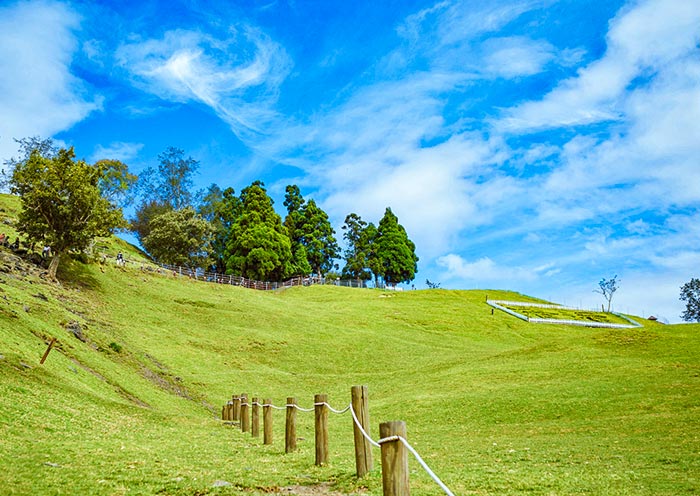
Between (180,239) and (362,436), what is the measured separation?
7634 centimetres

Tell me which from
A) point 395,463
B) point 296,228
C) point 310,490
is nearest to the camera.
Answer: point 395,463

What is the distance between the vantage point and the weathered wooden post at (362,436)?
9117mm

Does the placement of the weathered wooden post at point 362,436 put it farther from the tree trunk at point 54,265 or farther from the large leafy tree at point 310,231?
the large leafy tree at point 310,231

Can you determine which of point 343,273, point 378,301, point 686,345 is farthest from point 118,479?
point 343,273

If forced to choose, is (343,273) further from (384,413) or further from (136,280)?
(384,413)

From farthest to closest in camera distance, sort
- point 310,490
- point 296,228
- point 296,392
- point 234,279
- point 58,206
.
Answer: point 296,228 → point 234,279 → point 58,206 → point 296,392 → point 310,490

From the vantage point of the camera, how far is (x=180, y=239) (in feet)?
266

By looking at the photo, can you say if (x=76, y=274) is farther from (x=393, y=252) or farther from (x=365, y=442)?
(x=393, y=252)

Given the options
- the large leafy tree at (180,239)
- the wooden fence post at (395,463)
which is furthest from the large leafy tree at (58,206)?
the wooden fence post at (395,463)

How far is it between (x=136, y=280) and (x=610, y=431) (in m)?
49.8

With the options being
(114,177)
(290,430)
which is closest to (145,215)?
(114,177)

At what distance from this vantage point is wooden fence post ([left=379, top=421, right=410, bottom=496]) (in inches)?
250

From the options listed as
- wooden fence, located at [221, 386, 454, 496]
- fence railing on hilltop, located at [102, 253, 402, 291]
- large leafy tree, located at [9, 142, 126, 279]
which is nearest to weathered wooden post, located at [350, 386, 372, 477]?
wooden fence, located at [221, 386, 454, 496]

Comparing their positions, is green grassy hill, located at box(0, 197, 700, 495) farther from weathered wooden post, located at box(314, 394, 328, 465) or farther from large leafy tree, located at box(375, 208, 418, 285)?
large leafy tree, located at box(375, 208, 418, 285)
